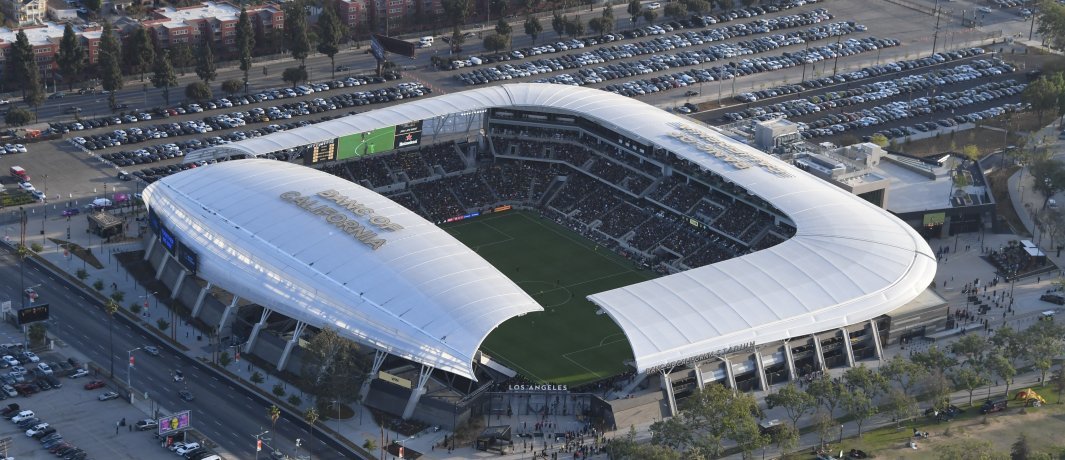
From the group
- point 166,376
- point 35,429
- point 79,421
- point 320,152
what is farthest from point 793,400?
point 320,152

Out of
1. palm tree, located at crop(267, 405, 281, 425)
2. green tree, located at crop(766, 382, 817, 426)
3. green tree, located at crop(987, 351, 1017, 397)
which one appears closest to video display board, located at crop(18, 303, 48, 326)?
palm tree, located at crop(267, 405, 281, 425)

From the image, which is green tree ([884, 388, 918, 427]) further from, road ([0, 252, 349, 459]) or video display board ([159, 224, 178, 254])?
video display board ([159, 224, 178, 254])

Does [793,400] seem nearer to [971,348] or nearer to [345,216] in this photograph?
[971,348]

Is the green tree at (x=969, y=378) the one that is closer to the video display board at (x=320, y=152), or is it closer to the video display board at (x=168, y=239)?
the video display board at (x=320, y=152)

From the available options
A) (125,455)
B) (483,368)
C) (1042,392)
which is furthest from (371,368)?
(1042,392)

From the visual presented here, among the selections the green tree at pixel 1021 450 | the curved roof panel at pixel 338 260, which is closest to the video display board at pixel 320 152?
the curved roof panel at pixel 338 260
